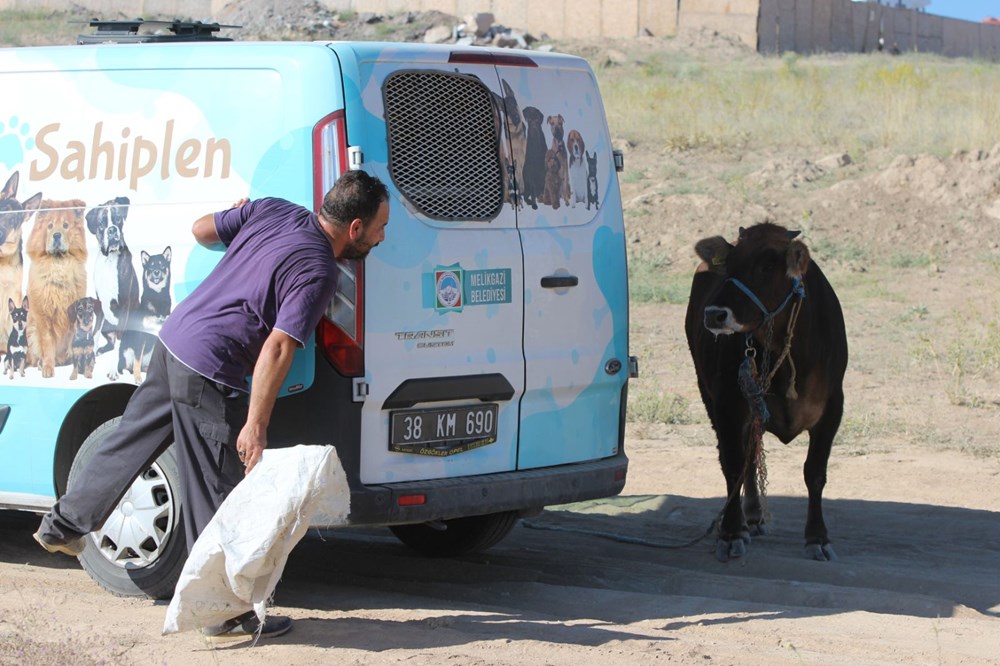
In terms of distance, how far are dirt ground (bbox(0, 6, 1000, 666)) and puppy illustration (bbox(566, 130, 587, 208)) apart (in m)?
1.87

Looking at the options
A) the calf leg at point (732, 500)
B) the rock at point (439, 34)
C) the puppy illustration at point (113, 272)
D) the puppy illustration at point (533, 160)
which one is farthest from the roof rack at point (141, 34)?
the rock at point (439, 34)

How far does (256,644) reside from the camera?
541cm

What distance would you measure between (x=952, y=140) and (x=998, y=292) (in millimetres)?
5578

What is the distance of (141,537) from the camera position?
6.04 meters

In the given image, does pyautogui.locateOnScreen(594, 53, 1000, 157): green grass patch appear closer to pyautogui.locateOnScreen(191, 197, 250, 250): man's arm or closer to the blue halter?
the blue halter

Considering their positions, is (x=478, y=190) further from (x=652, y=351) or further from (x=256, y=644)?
(x=652, y=351)

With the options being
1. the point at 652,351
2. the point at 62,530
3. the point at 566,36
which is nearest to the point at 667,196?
the point at 652,351

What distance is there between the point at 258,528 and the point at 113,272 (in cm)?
158

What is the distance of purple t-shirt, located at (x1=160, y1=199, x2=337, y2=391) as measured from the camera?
5.25 meters

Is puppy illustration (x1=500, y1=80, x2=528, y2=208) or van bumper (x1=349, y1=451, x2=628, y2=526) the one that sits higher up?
puppy illustration (x1=500, y1=80, x2=528, y2=208)

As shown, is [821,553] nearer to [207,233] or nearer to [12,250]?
[207,233]

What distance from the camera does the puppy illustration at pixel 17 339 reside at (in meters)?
6.33

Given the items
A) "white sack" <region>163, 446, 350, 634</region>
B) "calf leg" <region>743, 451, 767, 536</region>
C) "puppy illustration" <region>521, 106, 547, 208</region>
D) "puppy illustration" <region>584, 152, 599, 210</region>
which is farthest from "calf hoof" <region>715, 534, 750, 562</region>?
"white sack" <region>163, 446, 350, 634</region>

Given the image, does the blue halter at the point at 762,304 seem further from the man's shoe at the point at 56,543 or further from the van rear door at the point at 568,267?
the man's shoe at the point at 56,543
